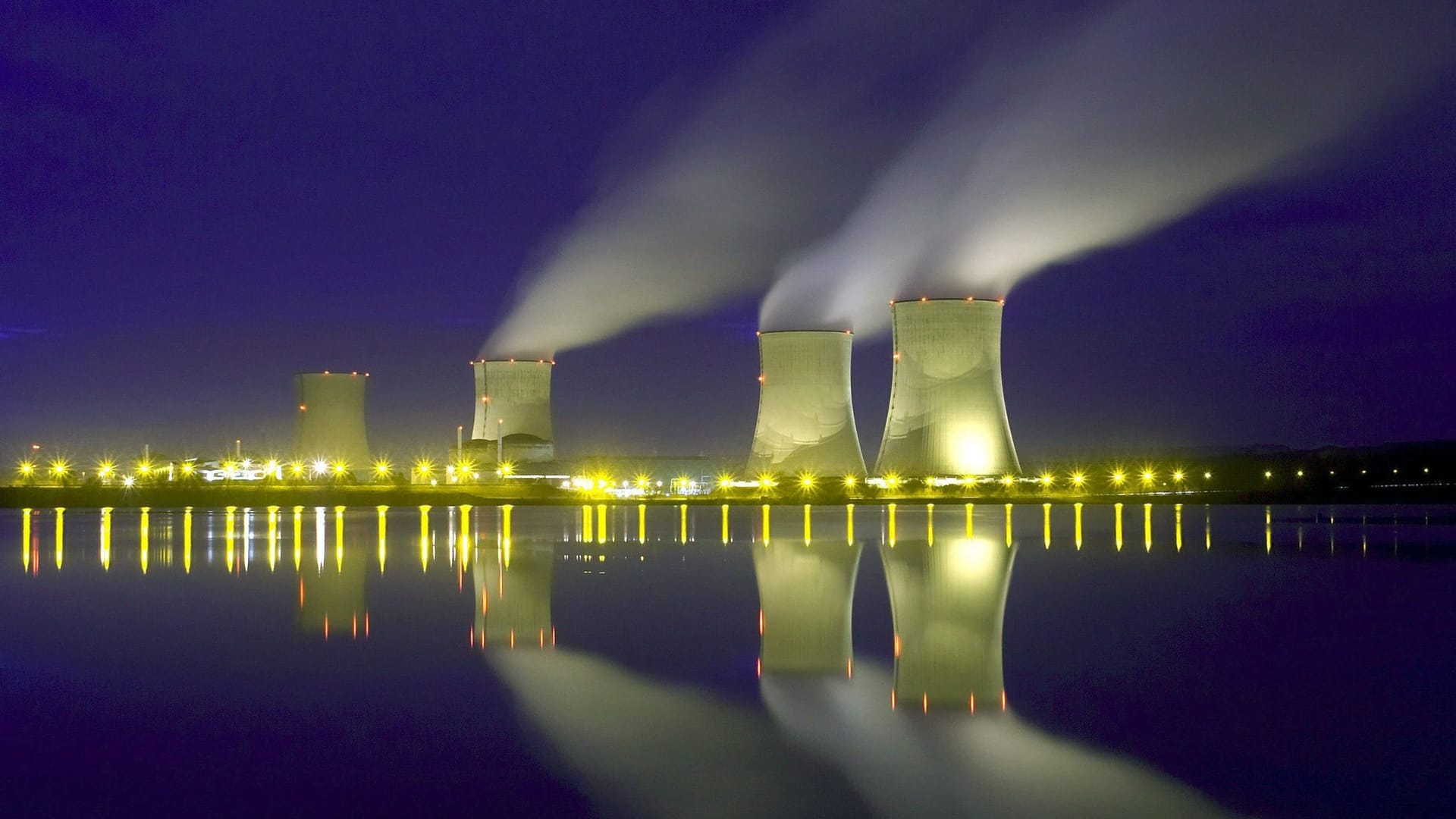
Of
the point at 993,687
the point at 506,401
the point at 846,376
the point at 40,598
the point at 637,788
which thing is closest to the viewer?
the point at 637,788

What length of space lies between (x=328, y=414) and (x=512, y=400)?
16.7ft

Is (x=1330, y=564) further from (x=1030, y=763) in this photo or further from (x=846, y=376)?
(x=846, y=376)

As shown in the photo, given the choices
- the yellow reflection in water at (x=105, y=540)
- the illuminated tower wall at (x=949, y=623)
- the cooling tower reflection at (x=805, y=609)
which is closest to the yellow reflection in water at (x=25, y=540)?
the yellow reflection in water at (x=105, y=540)

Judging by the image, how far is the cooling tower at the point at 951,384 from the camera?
29719mm

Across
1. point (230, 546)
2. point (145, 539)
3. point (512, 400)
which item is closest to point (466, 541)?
point (230, 546)

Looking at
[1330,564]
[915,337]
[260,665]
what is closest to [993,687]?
[260,665]

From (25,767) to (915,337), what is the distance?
2482 centimetres

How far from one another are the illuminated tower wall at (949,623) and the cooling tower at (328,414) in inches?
988

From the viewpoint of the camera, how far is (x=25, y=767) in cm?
625

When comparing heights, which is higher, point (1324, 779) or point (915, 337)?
point (915, 337)

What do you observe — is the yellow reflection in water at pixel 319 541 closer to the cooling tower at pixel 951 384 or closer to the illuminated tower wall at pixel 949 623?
the illuminated tower wall at pixel 949 623

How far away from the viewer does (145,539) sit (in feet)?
77.1

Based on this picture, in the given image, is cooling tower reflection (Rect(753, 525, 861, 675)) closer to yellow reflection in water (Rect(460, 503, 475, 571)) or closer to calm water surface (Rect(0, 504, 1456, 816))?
calm water surface (Rect(0, 504, 1456, 816))

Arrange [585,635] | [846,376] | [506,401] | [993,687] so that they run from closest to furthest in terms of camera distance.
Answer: [993,687] < [585,635] < [846,376] < [506,401]
